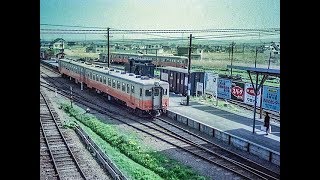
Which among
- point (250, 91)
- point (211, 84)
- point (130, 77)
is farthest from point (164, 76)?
point (130, 77)

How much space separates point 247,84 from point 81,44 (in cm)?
581

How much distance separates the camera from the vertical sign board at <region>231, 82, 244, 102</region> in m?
9.83

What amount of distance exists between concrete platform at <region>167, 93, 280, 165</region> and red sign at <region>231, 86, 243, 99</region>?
3.98 feet

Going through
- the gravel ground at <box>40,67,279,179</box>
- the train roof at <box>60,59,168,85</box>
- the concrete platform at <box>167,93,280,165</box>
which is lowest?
the gravel ground at <box>40,67,279,179</box>

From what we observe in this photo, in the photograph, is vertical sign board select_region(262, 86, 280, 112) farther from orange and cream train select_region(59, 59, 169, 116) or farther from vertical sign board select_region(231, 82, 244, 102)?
orange and cream train select_region(59, 59, 169, 116)

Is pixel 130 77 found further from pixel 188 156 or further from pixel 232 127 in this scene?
pixel 188 156

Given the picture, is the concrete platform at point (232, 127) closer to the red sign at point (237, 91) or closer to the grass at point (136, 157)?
the red sign at point (237, 91)

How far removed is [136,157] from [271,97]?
3.55 m

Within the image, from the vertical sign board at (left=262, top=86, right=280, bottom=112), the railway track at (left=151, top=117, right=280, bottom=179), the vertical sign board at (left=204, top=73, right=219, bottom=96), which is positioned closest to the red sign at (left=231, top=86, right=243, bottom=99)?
the vertical sign board at (left=204, top=73, right=219, bottom=96)

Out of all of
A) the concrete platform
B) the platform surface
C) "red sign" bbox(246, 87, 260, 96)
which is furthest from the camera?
"red sign" bbox(246, 87, 260, 96)

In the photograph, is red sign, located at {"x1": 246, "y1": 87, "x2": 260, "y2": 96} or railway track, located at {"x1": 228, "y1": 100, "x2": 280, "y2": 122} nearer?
railway track, located at {"x1": 228, "y1": 100, "x2": 280, "y2": 122}

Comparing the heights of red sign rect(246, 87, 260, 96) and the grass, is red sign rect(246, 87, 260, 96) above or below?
above

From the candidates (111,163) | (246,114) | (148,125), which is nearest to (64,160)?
(111,163)
